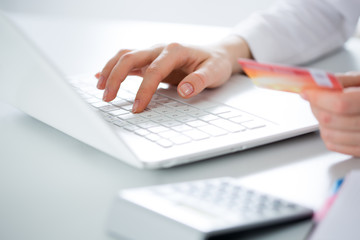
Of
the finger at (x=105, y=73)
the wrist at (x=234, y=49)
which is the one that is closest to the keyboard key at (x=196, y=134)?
the finger at (x=105, y=73)

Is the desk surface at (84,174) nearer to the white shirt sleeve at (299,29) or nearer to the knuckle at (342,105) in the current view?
the knuckle at (342,105)

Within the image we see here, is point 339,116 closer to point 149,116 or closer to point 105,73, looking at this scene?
point 149,116

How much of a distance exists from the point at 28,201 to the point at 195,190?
16 centimetres

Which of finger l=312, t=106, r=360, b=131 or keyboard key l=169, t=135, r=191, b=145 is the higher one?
finger l=312, t=106, r=360, b=131

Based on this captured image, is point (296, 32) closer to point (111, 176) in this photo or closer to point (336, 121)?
point (336, 121)

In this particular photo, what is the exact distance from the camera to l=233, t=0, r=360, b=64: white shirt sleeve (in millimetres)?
1064

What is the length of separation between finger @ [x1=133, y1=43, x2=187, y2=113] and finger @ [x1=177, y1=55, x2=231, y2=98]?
0.12 ft

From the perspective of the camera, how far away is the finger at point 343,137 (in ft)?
1.86

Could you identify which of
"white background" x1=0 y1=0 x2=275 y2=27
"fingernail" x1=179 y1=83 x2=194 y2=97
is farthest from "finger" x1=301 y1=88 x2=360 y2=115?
"white background" x1=0 y1=0 x2=275 y2=27

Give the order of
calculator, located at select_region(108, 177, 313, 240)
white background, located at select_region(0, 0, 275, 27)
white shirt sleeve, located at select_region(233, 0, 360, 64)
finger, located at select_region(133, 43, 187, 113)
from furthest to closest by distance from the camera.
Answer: white background, located at select_region(0, 0, 275, 27) → white shirt sleeve, located at select_region(233, 0, 360, 64) → finger, located at select_region(133, 43, 187, 113) → calculator, located at select_region(108, 177, 313, 240)

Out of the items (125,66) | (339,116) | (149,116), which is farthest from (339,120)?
(125,66)

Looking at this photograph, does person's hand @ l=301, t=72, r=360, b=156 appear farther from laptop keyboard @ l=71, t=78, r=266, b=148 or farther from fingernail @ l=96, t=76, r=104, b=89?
fingernail @ l=96, t=76, r=104, b=89

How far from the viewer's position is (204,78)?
0.78m

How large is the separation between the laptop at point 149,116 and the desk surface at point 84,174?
2cm
